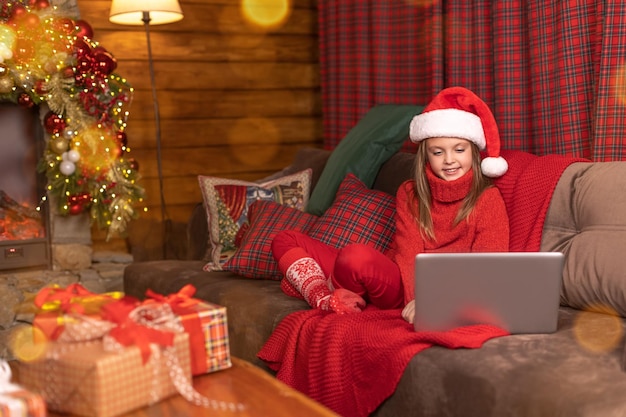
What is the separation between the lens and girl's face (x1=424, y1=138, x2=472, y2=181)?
2.44 m

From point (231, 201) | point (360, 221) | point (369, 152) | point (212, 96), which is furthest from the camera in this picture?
point (212, 96)

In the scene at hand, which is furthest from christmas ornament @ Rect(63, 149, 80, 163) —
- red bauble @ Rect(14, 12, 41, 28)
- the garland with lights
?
red bauble @ Rect(14, 12, 41, 28)

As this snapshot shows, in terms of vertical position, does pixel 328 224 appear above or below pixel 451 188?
below

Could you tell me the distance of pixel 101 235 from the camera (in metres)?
4.30

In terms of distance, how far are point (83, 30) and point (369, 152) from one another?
1.57 meters

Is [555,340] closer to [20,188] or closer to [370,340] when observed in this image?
[370,340]

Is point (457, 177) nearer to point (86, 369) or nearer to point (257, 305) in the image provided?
point (257, 305)

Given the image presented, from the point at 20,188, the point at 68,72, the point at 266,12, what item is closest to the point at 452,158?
the point at 68,72

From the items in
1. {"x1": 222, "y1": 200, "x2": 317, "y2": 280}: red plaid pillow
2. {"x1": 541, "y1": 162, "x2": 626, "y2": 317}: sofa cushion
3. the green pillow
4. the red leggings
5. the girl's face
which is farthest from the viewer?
A: the green pillow

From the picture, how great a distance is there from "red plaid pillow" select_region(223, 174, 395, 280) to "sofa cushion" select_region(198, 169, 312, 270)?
0.32 ft

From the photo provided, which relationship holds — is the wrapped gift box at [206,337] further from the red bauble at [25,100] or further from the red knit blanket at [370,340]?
the red bauble at [25,100]

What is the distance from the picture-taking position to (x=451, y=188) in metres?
2.42

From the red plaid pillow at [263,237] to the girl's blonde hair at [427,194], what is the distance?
618 millimetres

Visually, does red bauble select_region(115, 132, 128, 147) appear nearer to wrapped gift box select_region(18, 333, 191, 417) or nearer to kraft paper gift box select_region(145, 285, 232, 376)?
kraft paper gift box select_region(145, 285, 232, 376)
